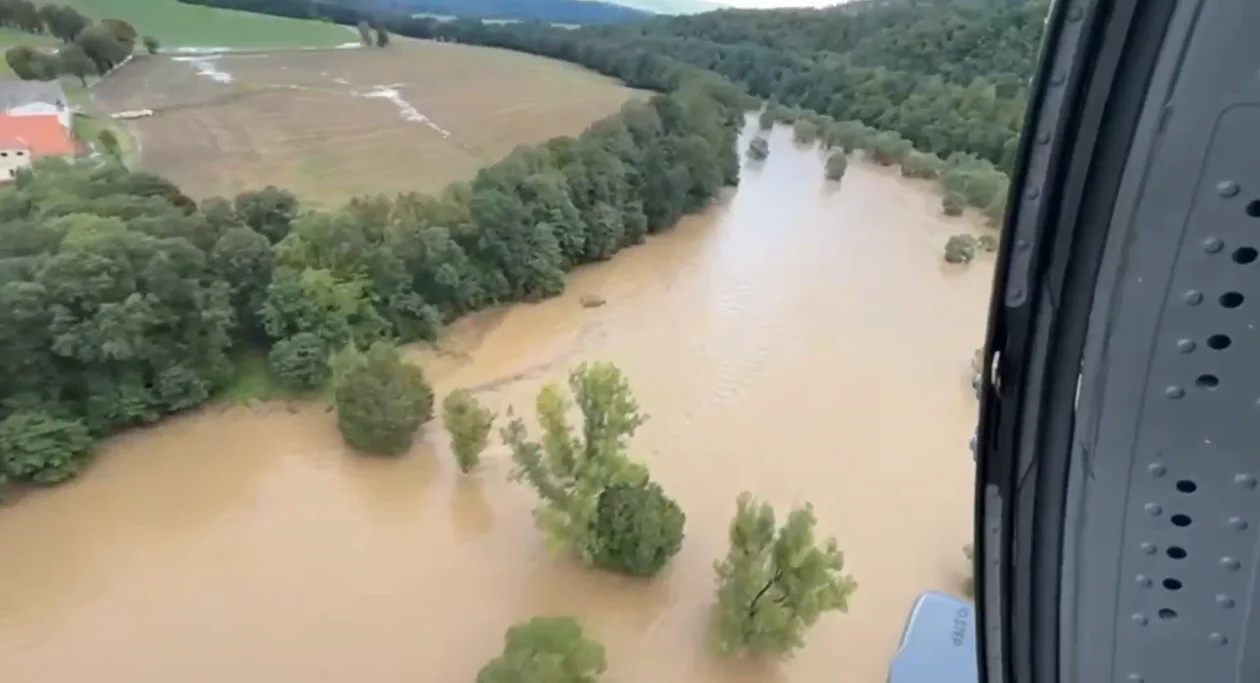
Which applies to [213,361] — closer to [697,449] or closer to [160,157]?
[160,157]

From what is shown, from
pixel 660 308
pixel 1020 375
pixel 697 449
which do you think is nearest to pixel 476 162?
pixel 660 308

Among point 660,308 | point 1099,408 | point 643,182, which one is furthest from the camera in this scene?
point 643,182

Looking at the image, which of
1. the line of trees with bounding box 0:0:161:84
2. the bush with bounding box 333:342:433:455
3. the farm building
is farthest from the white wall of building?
the bush with bounding box 333:342:433:455

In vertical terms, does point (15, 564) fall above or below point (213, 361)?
below

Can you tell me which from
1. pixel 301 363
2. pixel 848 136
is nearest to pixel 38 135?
pixel 301 363

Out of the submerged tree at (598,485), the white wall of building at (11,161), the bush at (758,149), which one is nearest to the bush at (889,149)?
the bush at (758,149)

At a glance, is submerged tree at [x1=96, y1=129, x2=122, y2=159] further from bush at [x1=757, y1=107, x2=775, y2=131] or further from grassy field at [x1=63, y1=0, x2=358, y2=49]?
bush at [x1=757, y1=107, x2=775, y2=131]
